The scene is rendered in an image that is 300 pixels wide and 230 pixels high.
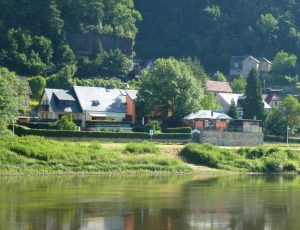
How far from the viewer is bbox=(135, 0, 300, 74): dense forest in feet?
463

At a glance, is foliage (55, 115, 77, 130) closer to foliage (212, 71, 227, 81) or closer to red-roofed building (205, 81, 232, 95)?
red-roofed building (205, 81, 232, 95)

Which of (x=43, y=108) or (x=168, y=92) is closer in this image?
(x=168, y=92)

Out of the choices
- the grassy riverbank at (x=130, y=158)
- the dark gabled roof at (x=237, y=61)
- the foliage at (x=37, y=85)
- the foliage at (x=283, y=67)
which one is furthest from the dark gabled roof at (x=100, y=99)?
the dark gabled roof at (x=237, y=61)

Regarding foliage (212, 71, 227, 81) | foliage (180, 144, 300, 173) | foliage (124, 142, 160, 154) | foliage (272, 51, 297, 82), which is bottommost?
foliage (180, 144, 300, 173)

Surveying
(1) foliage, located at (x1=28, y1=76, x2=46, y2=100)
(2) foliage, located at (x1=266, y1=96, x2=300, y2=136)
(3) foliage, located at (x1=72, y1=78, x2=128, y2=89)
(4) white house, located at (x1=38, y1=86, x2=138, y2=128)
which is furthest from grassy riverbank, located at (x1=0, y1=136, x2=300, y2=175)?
(3) foliage, located at (x1=72, y1=78, x2=128, y2=89)

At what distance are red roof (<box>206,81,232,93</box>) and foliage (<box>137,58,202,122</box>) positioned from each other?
30615 mm

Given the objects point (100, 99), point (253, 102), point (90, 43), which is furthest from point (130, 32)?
point (253, 102)

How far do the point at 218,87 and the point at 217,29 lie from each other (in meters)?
30.2

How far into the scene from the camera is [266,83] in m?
129

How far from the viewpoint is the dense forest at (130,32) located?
358 ft

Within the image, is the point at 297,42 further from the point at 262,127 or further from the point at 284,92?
Answer: the point at 262,127

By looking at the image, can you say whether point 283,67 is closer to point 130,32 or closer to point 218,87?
point 218,87

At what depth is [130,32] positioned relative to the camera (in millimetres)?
121188

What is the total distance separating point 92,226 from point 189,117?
156 ft
